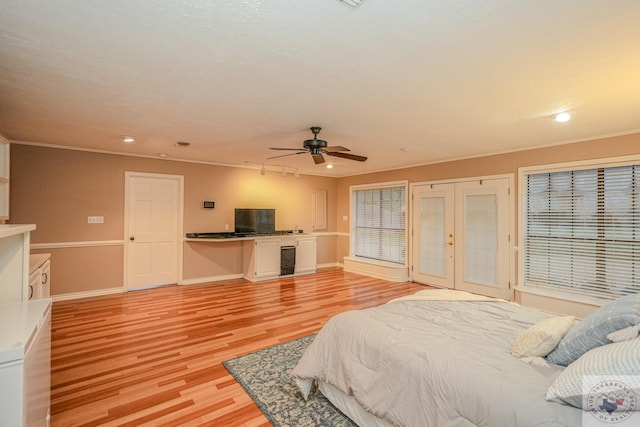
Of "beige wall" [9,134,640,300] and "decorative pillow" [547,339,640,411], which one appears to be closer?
"decorative pillow" [547,339,640,411]

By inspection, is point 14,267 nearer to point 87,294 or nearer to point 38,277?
point 38,277

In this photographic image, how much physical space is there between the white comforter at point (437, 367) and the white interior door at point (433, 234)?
321cm

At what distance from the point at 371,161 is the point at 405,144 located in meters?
1.49

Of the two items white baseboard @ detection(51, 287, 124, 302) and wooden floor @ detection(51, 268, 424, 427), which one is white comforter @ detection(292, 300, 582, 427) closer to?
wooden floor @ detection(51, 268, 424, 427)

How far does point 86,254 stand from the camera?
4957 mm

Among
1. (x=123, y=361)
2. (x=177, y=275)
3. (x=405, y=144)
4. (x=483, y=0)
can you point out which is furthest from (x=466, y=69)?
(x=177, y=275)

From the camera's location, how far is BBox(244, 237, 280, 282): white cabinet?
618 centimetres

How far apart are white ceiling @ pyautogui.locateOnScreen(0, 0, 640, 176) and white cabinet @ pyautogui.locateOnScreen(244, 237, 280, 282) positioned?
294 cm

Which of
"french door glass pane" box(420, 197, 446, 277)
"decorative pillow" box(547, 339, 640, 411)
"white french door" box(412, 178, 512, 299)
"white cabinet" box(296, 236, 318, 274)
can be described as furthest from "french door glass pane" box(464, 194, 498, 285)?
"decorative pillow" box(547, 339, 640, 411)

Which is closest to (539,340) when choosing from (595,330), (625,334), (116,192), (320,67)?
(595,330)

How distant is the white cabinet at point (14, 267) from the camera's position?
5.96 feet

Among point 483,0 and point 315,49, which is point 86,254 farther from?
point 483,0

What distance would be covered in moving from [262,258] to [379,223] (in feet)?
9.61

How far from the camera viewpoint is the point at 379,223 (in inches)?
282
